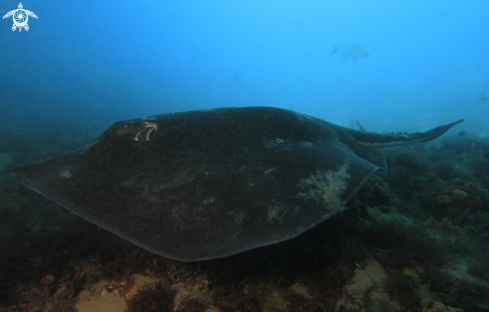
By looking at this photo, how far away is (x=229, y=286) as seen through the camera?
2.71 metres

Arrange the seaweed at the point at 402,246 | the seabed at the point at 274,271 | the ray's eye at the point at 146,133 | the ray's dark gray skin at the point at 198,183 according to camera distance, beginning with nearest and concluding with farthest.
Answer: the ray's dark gray skin at the point at 198,183 < the ray's eye at the point at 146,133 < the seabed at the point at 274,271 < the seaweed at the point at 402,246

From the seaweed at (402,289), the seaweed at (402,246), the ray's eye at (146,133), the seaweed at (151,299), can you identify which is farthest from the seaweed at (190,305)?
the seaweed at (402,246)

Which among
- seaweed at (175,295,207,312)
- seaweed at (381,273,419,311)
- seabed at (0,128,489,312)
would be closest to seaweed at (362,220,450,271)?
seabed at (0,128,489,312)

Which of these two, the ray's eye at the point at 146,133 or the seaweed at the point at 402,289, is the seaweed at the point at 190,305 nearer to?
the ray's eye at the point at 146,133

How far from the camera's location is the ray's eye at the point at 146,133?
2443 millimetres

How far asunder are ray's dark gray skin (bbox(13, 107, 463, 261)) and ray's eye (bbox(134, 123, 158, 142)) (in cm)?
1

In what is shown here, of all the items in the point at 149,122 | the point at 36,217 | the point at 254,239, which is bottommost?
the point at 254,239

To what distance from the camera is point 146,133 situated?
99.0 inches

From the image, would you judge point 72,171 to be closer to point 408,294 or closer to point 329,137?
point 329,137

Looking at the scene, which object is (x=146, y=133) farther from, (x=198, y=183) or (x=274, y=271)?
(x=274, y=271)

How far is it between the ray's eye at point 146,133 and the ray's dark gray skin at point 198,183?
1 cm

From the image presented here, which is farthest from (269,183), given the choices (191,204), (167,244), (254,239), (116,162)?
(116,162)

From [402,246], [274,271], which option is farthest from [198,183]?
[402,246]

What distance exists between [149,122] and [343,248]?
3539 millimetres
